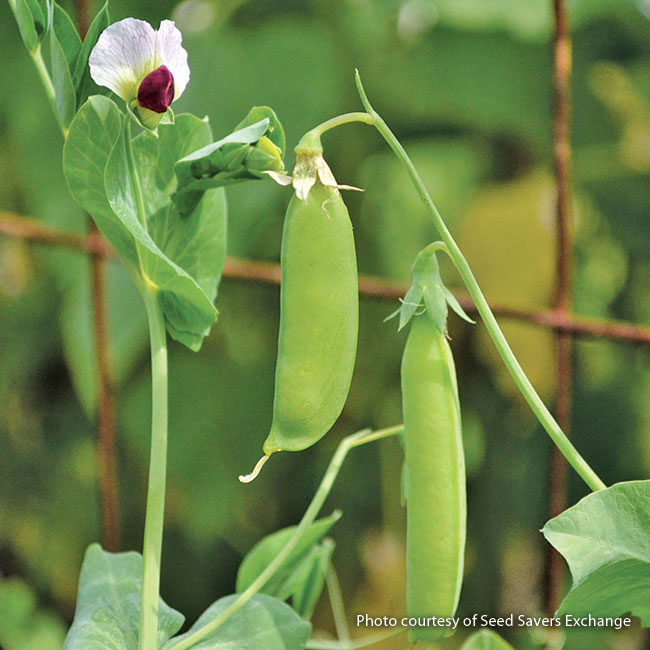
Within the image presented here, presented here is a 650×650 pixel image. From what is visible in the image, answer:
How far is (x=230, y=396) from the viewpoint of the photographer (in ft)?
3.56

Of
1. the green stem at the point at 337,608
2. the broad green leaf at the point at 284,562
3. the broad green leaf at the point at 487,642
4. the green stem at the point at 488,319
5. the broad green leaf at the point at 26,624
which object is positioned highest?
the green stem at the point at 488,319

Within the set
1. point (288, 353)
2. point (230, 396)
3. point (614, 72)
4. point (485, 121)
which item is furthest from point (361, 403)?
point (288, 353)

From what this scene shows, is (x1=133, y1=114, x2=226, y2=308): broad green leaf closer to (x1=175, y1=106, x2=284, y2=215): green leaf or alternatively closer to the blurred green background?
(x1=175, y1=106, x2=284, y2=215): green leaf

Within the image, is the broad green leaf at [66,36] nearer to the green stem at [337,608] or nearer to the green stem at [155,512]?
the green stem at [155,512]

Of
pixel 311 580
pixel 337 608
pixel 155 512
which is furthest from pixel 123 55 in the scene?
pixel 337 608

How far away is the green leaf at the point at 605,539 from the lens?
1.27ft

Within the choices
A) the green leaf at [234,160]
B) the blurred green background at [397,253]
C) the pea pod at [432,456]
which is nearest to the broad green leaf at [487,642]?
the pea pod at [432,456]

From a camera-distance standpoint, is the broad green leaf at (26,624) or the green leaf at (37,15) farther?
the broad green leaf at (26,624)

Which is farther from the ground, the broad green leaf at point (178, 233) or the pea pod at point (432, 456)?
the broad green leaf at point (178, 233)

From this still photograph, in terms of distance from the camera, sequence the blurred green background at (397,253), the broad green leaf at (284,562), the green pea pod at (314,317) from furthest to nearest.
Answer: the blurred green background at (397,253) < the broad green leaf at (284,562) < the green pea pod at (314,317)

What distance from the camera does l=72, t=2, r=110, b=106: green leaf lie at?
1.37 feet

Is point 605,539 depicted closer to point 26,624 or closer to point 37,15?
point 37,15

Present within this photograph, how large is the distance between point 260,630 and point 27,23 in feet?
1.13

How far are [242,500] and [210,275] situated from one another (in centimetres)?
65
